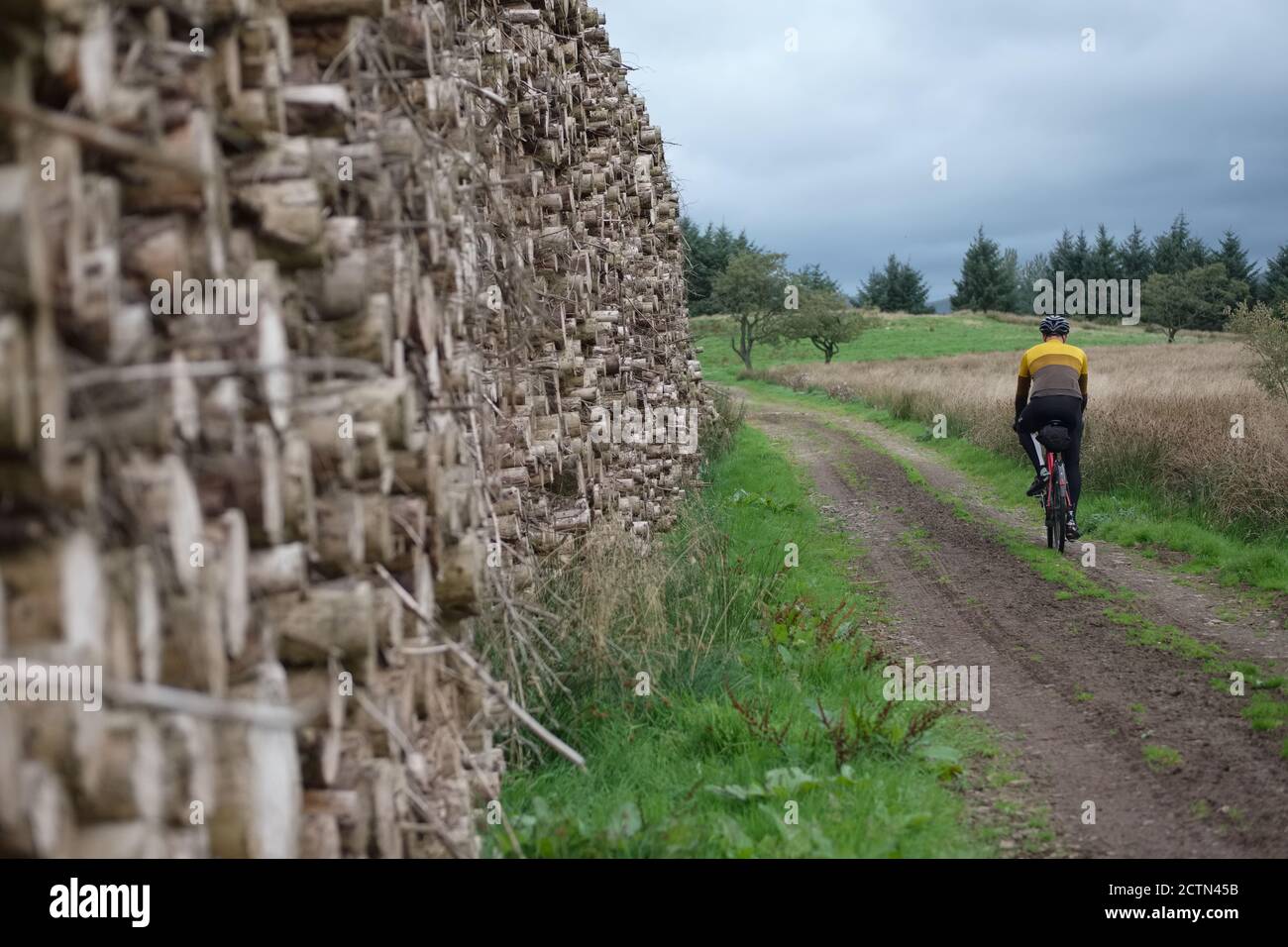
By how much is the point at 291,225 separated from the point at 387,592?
1008 mm

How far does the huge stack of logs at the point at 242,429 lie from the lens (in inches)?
64.4

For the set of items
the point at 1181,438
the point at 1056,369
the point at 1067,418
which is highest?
the point at 1056,369

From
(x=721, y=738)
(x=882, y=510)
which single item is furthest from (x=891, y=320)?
(x=721, y=738)

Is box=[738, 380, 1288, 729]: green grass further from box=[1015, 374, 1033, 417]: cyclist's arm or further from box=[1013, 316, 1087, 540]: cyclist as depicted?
box=[1015, 374, 1033, 417]: cyclist's arm

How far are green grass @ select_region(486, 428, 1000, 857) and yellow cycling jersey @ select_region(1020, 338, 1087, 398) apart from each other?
3893 millimetres

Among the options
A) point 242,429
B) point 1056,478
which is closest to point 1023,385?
point 1056,478

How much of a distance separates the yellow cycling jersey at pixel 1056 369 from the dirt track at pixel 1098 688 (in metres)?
1.49

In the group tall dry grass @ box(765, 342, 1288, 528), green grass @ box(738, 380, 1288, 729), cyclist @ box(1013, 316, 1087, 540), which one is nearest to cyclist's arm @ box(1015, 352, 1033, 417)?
cyclist @ box(1013, 316, 1087, 540)

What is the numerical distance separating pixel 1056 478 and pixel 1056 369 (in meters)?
1.01

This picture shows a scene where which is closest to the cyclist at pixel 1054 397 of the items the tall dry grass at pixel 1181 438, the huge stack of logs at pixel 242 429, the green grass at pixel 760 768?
the tall dry grass at pixel 1181 438

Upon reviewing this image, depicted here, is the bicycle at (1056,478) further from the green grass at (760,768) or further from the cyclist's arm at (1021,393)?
the green grass at (760,768)

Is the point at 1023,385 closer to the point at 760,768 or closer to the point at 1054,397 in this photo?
the point at 1054,397

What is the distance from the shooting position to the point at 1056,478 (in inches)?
368
